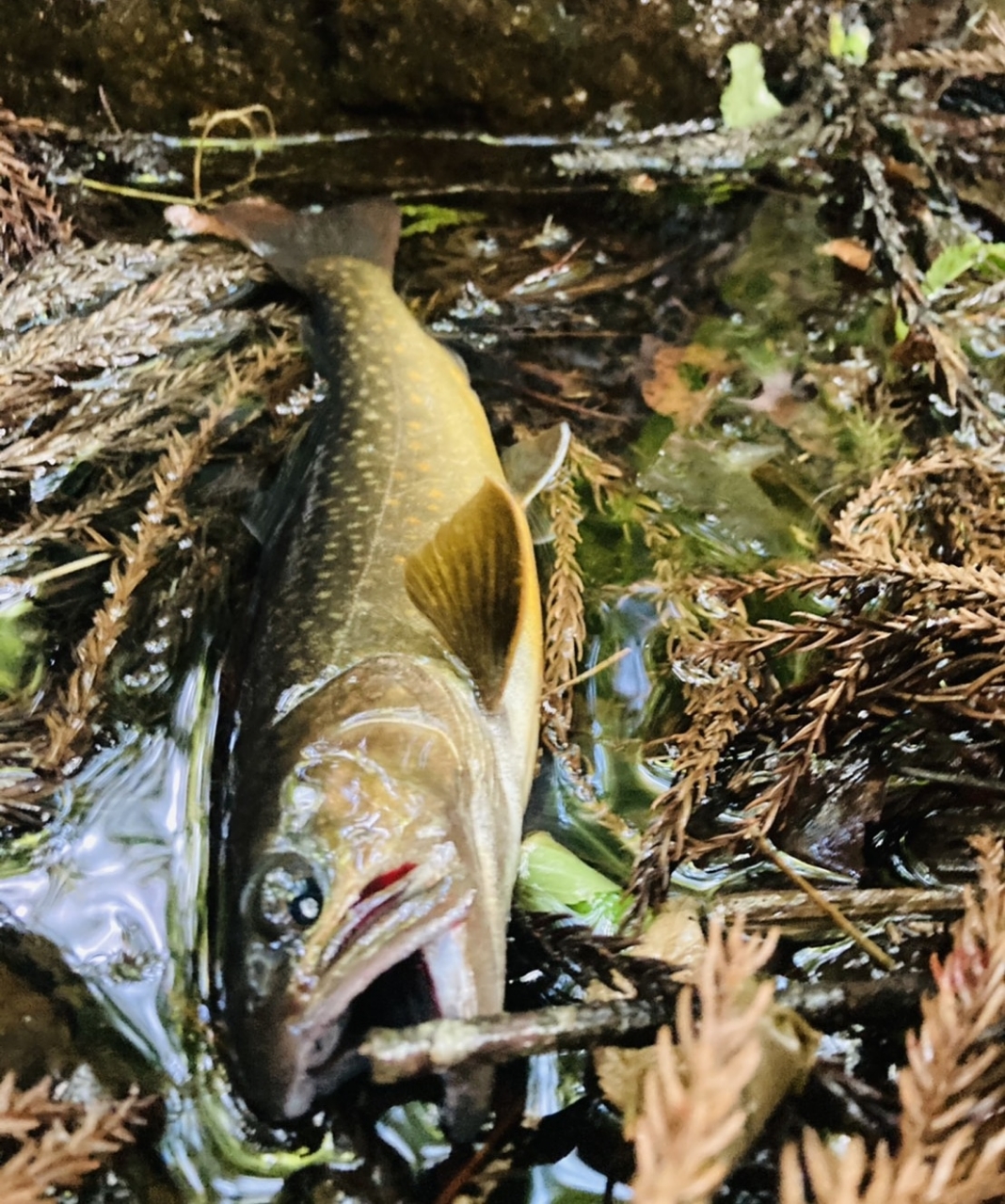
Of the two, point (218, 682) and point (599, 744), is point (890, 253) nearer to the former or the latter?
point (599, 744)

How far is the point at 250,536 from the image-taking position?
2.36 metres

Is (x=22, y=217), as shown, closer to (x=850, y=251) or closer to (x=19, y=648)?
(x=19, y=648)

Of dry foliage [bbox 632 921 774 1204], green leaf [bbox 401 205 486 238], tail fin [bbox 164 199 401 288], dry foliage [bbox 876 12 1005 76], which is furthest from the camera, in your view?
green leaf [bbox 401 205 486 238]

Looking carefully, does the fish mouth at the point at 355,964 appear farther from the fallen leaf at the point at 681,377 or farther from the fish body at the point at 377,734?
the fallen leaf at the point at 681,377

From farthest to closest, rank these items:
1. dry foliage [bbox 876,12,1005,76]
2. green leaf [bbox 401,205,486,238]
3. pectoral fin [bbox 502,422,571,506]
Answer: green leaf [bbox 401,205,486,238]
dry foliage [bbox 876,12,1005,76]
pectoral fin [bbox 502,422,571,506]

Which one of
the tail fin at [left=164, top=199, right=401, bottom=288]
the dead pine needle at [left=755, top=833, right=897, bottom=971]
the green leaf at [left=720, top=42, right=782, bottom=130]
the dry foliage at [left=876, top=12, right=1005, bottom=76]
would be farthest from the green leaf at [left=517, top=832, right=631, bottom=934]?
the green leaf at [left=720, top=42, right=782, bottom=130]

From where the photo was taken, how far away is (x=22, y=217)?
2.85m

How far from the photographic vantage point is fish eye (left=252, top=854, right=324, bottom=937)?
1.47 meters

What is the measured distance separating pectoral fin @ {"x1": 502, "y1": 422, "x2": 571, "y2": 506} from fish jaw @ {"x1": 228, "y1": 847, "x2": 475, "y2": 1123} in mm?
1247

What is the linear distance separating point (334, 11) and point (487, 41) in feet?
1.97

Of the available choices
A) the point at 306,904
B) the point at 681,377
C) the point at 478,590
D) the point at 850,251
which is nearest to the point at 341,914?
the point at 306,904

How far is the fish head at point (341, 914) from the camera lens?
55.7 inches

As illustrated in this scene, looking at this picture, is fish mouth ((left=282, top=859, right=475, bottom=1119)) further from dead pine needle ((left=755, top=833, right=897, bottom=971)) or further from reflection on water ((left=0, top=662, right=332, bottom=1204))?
dead pine needle ((left=755, top=833, right=897, bottom=971))

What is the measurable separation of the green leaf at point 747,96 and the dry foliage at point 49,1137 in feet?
12.4
